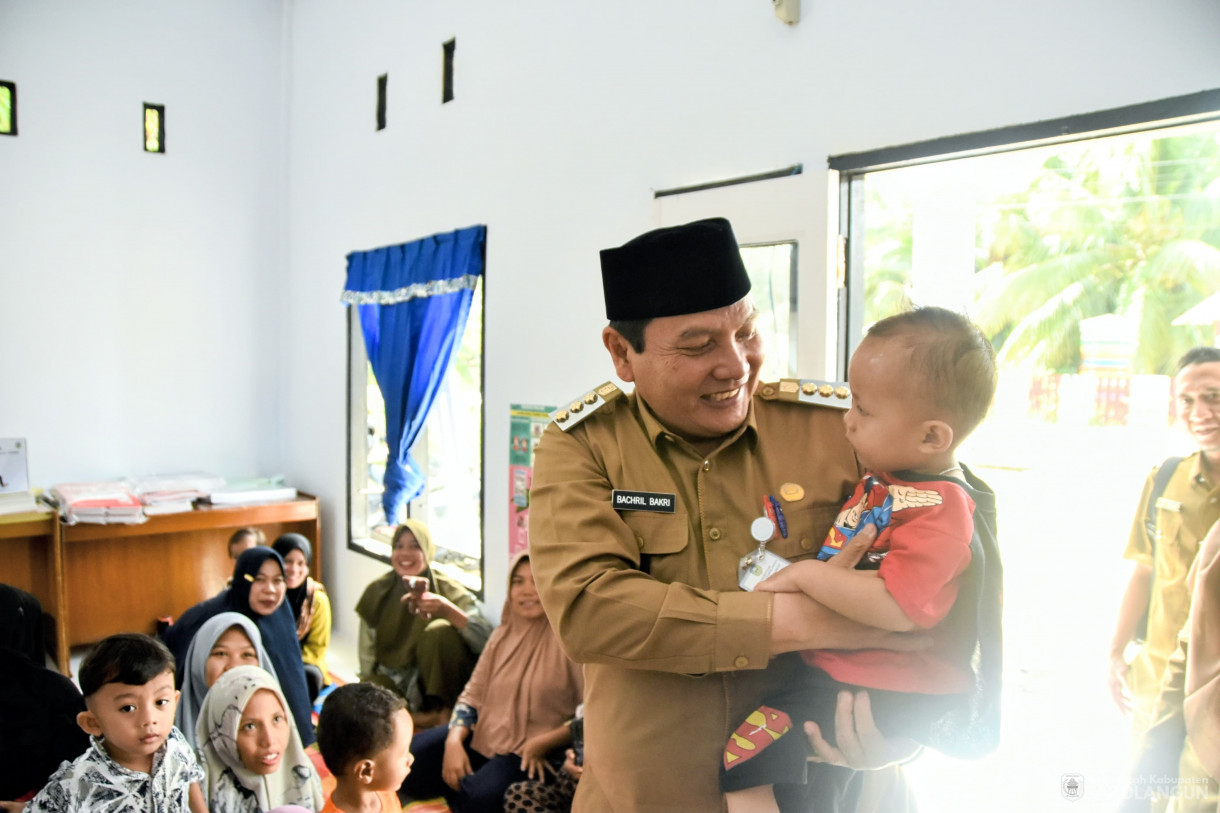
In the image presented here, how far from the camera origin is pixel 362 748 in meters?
2.13

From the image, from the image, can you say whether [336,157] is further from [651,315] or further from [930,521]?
[930,521]

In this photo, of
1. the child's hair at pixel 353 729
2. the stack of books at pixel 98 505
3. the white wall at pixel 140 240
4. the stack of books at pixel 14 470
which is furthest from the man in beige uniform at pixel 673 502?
the white wall at pixel 140 240

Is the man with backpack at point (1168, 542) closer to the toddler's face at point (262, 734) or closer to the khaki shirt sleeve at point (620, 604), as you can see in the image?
the khaki shirt sleeve at point (620, 604)

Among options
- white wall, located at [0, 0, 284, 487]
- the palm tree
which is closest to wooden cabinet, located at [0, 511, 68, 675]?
white wall, located at [0, 0, 284, 487]

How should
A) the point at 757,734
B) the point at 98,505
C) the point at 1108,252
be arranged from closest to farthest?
the point at 757,734
the point at 98,505
the point at 1108,252

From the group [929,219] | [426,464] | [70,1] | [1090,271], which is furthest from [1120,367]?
[70,1]

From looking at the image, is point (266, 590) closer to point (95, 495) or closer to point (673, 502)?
point (95, 495)

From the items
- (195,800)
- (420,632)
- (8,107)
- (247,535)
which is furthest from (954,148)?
(8,107)

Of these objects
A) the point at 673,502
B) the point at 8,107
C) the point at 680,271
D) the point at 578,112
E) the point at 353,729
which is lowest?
the point at 353,729

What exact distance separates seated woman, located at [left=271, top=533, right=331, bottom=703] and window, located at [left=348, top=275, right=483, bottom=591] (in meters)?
0.46

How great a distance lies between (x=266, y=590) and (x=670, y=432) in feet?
8.39

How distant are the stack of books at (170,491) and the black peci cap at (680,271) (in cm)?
420

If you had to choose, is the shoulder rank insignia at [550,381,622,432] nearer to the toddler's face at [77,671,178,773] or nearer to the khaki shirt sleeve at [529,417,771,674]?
the khaki shirt sleeve at [529,417,771,674]

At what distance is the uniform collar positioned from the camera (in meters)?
1.40
